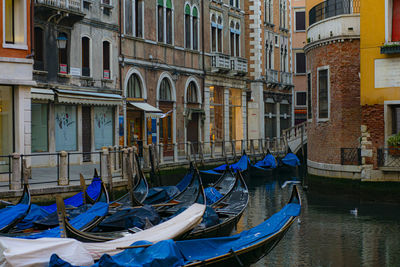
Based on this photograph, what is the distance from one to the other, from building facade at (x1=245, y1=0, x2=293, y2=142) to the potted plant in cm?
1560

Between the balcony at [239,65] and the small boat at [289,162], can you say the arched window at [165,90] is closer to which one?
the balcony at [239,65]

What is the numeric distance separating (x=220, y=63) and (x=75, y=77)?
30.5 ft

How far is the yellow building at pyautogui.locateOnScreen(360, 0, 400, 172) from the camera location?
1434cm

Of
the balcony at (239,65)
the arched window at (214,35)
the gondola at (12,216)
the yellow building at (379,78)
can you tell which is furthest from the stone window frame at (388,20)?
the balcony at (239,65)

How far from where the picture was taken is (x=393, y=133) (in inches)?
576

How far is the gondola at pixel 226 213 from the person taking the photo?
32.4ft

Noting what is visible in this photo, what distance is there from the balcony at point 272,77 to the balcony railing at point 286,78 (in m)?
0.80

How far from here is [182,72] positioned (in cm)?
2373

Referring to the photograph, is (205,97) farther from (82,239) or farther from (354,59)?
(82,239)

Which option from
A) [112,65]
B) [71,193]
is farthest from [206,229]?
[112,65]

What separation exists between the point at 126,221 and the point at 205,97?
53.1ft

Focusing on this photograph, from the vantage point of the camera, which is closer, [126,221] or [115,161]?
[126,221]

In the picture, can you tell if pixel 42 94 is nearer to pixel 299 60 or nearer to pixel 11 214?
pixel 11 214

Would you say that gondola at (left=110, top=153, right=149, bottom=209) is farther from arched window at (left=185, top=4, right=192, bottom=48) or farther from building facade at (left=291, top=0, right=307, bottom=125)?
building facade at (left=291, top=0, right=307, bottom=125)
